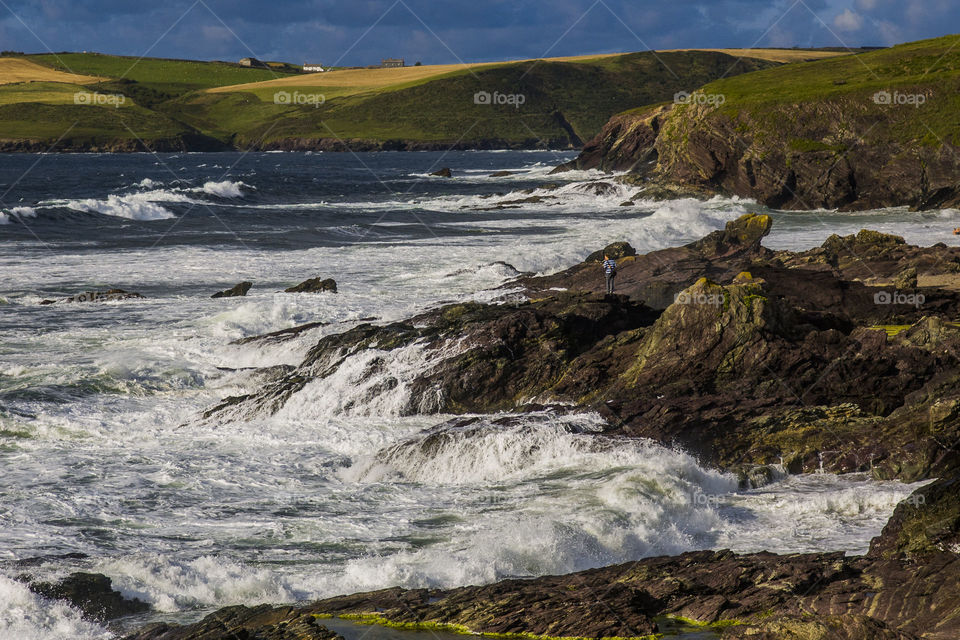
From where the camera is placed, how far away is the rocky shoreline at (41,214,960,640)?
10.4 m

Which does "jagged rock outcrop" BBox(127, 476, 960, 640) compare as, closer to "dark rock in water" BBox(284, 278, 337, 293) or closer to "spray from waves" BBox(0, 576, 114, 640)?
"spray from waves" BBox(0, 576, 114, 640)

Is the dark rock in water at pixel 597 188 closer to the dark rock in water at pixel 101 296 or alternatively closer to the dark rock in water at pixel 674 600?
the dark rock in water at pixel 101 296

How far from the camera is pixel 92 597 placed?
12.3 meters

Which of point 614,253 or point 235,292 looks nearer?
point 614,253

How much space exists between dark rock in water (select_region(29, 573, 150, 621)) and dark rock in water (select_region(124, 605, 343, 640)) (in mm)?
1149

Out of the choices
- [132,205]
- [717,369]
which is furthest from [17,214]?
[717,369]

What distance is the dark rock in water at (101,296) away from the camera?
3494 cm

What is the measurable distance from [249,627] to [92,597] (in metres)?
2.92

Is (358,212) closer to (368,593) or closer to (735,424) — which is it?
(735,424)

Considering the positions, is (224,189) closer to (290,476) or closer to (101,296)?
(101,296)

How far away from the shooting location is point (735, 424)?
17.9m

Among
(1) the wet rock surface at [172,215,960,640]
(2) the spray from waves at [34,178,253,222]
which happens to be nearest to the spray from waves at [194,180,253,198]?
(2) the spray from waves at [34,178,253,222]

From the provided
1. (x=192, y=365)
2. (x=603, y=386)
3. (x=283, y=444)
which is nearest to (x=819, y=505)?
(x=603, y=386)

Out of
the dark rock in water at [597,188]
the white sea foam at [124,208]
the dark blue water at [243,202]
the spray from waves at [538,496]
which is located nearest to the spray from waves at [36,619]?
the spray from waves at [538,496]
